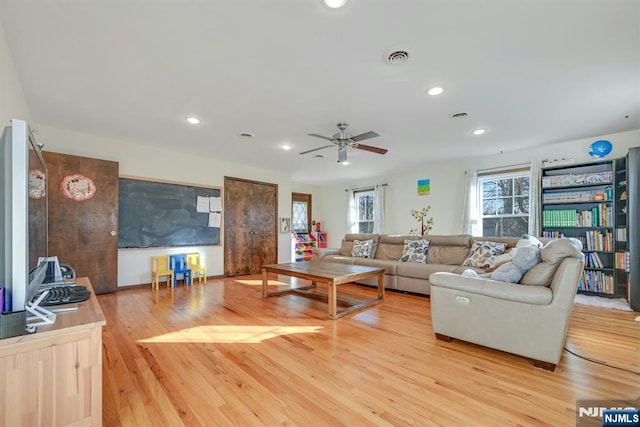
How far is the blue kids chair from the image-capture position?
475 centimetres

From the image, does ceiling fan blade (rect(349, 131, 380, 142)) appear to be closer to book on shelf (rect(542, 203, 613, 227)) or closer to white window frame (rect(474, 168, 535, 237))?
white window frame (rect(474, 168, 535, 237))

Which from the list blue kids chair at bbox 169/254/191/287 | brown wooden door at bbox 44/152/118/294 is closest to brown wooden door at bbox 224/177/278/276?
blue kids chair at bbox 169/254/191/287

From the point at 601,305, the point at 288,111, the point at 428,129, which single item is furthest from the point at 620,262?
the point at 288,111

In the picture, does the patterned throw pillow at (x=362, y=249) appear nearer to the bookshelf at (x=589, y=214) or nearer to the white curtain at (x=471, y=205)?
the white curtain at (x=471, y=205)

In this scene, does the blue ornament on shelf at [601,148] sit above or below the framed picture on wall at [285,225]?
above

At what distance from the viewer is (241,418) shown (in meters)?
1.48

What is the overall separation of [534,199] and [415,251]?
7.04 ft

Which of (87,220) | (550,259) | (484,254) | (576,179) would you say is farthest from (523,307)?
(87,220)

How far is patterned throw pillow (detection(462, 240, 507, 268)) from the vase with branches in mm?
1857

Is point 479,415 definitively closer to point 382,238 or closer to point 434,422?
point 434,422

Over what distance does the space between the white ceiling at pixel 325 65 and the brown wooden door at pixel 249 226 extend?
2.07m

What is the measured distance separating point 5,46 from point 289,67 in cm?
204

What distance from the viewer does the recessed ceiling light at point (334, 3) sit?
65.3 inches

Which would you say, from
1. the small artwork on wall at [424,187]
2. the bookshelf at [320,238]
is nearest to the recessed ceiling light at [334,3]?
the small artwork on wall at [424,187]
